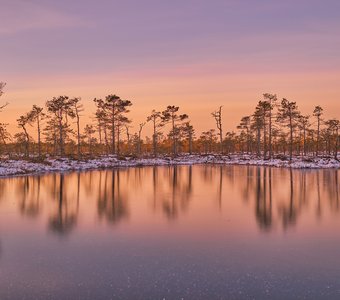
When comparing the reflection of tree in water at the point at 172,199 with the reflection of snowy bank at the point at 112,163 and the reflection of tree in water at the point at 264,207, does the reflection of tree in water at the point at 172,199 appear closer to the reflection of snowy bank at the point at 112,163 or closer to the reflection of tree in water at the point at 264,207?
the reflection of tree in water at the point at 264,207

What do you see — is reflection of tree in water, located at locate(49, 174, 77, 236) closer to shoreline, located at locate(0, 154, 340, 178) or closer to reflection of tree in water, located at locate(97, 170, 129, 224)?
reflection of tree in water, located at locate(97, 170, 129, 224)

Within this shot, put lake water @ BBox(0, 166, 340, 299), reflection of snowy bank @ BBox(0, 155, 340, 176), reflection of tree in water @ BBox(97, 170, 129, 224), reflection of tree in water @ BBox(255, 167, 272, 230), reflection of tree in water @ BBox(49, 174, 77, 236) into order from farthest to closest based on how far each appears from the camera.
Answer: reflection of snowy bank @ BBox(0, 155, 340, 176)
reflection of tree in water @ BBox(97, 170, 129, 224)
reflection of tree in water @ BBox(255, 167, 272, 230)
reflection of tree in water @ BBox(49, 174, 77, 236)
lake water @ BBox(0, 166, 340, 299)

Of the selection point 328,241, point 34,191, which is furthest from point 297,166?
point 328,241

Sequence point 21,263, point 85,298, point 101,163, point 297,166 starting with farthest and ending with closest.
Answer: point 101,163, point 297,166, point 21,263, point 85,298

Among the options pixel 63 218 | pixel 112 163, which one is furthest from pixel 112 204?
pixel 112 163

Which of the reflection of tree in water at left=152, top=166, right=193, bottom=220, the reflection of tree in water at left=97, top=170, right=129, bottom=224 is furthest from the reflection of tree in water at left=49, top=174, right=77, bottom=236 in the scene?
the reflection of tree in water at left=152, top=166, right=193, bottom=220

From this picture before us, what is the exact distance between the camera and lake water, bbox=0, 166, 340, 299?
28.3 ft

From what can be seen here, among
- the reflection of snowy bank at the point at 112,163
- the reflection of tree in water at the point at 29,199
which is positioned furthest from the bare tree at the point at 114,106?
the reflection of tree in water at the point at 29,199

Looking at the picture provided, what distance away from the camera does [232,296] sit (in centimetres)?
812

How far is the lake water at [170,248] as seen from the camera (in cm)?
862

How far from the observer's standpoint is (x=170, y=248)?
12055 millimetres

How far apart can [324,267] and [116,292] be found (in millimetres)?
5510

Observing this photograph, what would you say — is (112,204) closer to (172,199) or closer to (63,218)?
(172,199)

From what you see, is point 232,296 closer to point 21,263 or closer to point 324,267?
point 324,267
